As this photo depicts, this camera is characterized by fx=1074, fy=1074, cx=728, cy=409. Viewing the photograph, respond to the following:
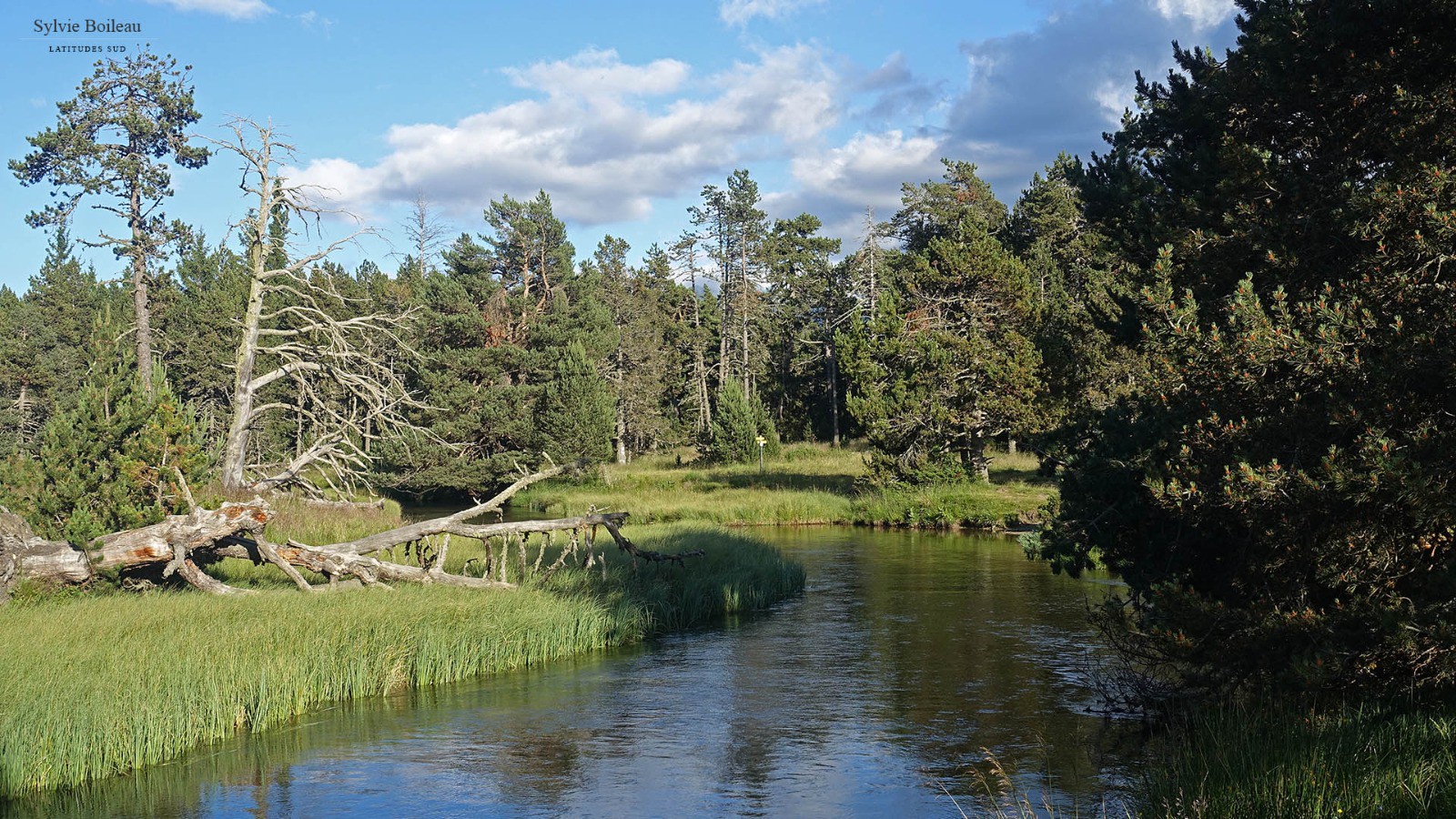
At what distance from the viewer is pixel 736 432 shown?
180 ft

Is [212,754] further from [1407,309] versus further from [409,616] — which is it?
[1407,309]

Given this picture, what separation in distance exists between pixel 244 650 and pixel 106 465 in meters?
7.12

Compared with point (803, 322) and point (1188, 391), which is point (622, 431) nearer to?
point (803, 322)

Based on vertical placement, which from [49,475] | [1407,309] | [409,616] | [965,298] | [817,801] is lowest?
[817,801]

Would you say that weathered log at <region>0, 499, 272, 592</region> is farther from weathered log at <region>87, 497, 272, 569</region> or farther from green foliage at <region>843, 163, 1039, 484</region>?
green foliage at <region>843, 163, 1039, 484</region>

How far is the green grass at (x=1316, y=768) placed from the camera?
7371 millimetres

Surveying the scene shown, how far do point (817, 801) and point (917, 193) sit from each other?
190 ft

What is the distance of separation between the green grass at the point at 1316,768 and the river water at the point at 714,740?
1.46m

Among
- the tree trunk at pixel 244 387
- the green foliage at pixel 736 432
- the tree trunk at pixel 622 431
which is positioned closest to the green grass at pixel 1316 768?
the tree trunk at pixel 244 387

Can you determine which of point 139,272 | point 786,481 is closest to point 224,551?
point 139,272

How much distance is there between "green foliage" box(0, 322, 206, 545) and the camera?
18078 millimetres

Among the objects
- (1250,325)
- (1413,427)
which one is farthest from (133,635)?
(1413,427)

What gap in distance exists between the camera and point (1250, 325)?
8.98m

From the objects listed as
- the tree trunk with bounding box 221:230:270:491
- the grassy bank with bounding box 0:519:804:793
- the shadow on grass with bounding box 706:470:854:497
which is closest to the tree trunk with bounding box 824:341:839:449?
the shadow on grass with bounding box 706:470:854:497
